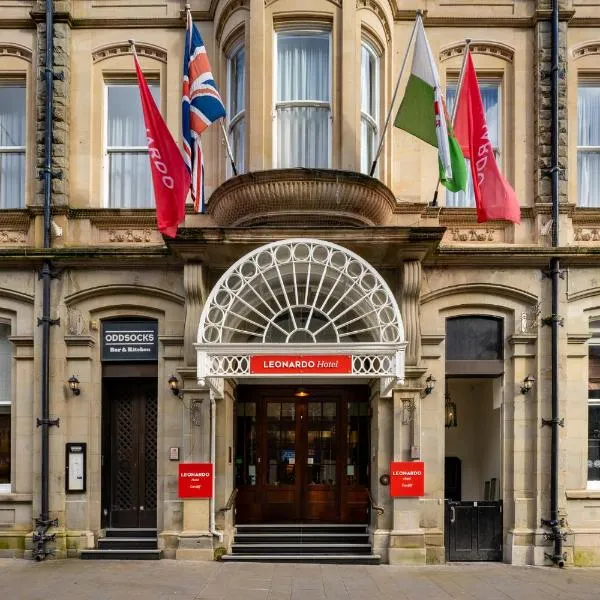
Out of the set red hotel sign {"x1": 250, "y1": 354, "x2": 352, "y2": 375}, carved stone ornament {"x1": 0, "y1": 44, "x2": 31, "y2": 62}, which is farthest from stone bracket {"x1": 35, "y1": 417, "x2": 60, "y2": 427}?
carved stone ornament {"x1": 0, "y1": 44, "x2": 31, "y2": 62}

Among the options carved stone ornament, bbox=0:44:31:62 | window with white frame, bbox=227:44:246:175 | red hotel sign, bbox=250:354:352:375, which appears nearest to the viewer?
red hotel sign, bbox=250:354:352:375

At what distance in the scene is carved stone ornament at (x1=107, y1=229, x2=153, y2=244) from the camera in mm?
14242

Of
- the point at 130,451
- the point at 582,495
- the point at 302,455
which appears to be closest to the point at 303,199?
the point at 302,455

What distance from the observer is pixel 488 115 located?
48.7 feet

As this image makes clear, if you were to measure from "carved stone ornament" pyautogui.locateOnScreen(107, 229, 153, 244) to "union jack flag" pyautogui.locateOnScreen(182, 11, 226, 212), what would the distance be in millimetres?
2118

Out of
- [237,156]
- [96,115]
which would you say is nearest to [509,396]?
[237,156]

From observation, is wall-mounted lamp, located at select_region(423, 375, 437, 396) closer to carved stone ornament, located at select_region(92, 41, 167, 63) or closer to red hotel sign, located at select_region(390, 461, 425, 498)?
red hotel sign, located at select_region(390, 461, 425, 498)

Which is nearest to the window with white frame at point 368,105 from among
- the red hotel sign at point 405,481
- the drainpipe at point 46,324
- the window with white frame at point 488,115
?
the window with white frame at point 488,115

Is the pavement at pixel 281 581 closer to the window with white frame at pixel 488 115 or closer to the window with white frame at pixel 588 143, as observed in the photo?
the window with white frame at pixel 488 115

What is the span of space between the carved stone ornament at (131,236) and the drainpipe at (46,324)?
1179 mm

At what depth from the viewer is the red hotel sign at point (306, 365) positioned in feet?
39.6

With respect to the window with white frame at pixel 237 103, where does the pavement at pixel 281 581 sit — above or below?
below

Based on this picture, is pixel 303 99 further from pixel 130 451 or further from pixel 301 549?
pixel 301 549

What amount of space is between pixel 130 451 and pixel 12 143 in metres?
6.39
